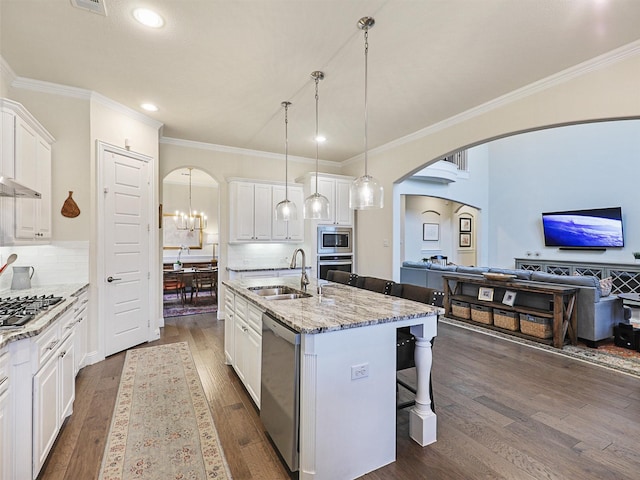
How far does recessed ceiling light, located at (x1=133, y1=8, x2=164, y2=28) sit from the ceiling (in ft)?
0.17

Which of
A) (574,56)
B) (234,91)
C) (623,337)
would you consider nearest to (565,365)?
(623,337)

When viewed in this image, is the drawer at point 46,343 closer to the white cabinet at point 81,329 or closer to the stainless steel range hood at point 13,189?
the white cabinet at point 81,329

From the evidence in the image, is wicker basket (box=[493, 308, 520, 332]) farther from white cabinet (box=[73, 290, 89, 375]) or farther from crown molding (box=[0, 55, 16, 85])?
crown molding (box=[0, 55, 16, 85])

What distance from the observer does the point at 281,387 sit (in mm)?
1926

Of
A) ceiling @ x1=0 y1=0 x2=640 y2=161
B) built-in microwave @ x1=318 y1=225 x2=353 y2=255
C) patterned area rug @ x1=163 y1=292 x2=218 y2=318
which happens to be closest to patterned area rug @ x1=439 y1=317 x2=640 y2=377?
built-in microwave @ x1=318 y1=225 x2=353 y2=255

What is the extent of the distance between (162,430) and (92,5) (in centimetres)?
301

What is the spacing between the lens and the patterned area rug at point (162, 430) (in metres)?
1.88

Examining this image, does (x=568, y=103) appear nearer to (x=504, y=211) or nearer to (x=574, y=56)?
(x=574, y=56)

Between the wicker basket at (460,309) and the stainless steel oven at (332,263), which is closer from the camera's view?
the wicker basket at (460,309)

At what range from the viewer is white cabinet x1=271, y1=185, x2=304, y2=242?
5590 mm

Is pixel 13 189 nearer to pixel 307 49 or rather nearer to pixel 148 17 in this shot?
pixel 148 17

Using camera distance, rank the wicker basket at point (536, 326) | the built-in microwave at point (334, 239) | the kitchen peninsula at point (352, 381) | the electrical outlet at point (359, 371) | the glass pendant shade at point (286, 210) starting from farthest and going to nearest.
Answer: the built-in microwave at point (334, 239)
the wicker basket at point (536, 326)
the glass pendant shade at point (286, 210)
the electrical outlet at point (359, 371)
the kitchen peninsula at point (352, 381)

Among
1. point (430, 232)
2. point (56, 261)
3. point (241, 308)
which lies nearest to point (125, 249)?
point (56, 261)

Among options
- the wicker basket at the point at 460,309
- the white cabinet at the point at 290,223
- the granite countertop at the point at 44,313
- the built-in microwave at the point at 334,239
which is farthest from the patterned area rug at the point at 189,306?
the wicker basket at the point at 460,309
